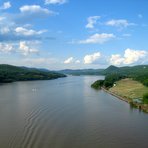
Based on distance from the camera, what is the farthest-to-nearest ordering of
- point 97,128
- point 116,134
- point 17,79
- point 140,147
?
1. point 17,79
2. point 97,128
3. point 116,134
4. point 140,147

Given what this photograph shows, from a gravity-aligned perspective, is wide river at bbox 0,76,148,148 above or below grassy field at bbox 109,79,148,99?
below

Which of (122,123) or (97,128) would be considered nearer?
(97,128)

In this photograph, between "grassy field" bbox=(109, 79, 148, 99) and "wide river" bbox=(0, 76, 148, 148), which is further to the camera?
"grassy field" bbox=(109, 79, 148, 99)

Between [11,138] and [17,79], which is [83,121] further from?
[17,79]

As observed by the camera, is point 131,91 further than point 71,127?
Yes

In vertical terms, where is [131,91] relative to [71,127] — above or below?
above

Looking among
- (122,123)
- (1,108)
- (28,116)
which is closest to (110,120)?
(122,123)

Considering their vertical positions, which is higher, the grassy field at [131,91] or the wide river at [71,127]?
the grassy field at [131,91]

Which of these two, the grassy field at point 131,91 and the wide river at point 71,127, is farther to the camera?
the grassy field at point 131,91

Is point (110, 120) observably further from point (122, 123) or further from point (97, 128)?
point (97, 128)

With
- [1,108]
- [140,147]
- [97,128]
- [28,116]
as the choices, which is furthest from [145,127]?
[1,108]

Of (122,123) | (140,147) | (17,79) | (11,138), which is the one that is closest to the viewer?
(140,147)
